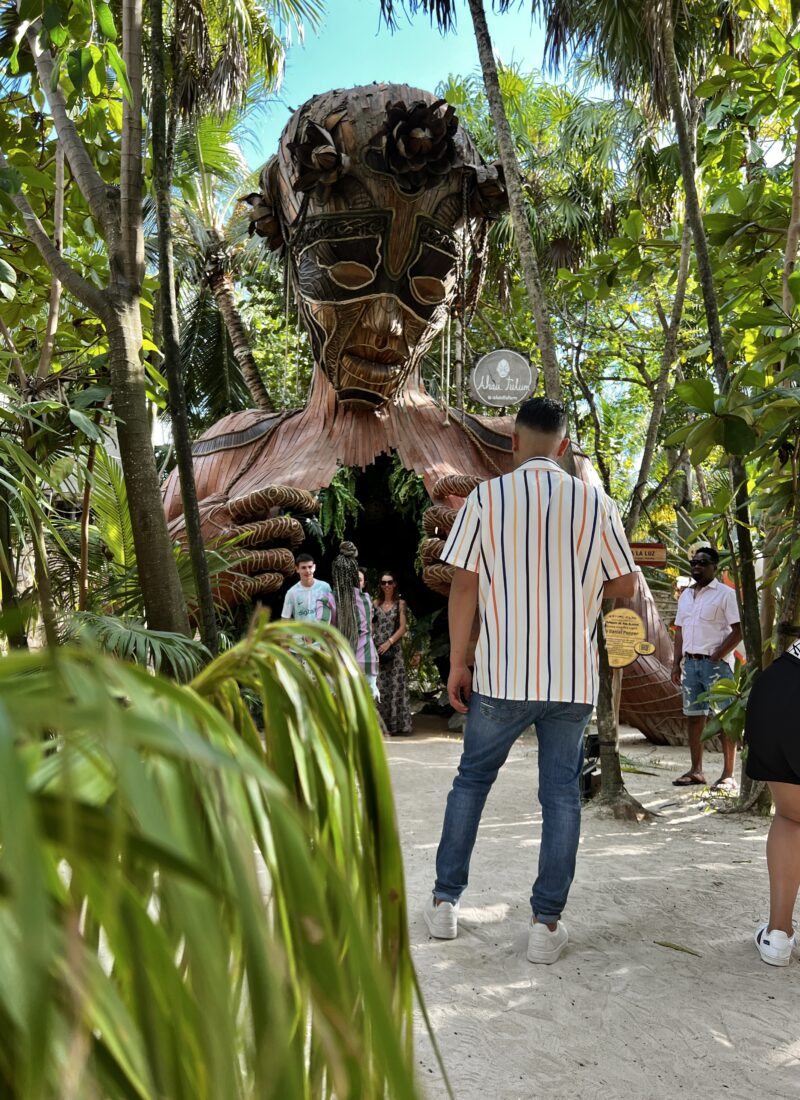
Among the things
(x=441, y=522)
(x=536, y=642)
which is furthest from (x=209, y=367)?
(x=536, y=642)

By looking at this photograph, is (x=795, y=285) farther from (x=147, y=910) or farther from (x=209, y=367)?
(x=209, y=367)

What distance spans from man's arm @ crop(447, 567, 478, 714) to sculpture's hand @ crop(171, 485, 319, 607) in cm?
433

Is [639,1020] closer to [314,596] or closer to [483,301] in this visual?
[314,596]

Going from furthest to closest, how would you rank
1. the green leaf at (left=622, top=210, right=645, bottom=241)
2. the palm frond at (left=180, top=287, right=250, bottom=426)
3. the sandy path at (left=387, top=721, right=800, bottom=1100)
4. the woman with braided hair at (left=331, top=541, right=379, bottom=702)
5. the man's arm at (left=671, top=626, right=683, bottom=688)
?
the palm frond at (left=180, top=287, right=250, bottom=426)
the woman with braided hair at (left=331, top=541, right=379, bottom=702)
the man's arm at (left=671, top=626, right=683, bottom=688)
the green leaf at (left=622, top=210, right=645, bottom=241)
the sandy path at (left=387, top=721, right=800, bottom=1100)

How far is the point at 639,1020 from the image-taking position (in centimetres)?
241

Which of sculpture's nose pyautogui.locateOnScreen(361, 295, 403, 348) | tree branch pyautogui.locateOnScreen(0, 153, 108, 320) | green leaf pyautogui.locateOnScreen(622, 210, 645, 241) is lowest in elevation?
tree branch pyautogui.locateOnScreen(0, 153, 108, 320)

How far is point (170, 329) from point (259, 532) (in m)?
3.71

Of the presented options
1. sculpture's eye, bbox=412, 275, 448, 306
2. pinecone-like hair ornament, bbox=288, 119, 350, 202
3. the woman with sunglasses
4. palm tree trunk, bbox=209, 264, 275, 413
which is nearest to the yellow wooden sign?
sculpture's eye, bbox=412, 275, 448, 306

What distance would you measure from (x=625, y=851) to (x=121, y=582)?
8.23 ft

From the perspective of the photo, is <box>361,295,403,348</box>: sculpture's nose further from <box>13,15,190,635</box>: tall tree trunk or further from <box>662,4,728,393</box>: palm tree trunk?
<box>13,15,190,635</box>: tall tree trunk

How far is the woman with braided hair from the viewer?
7871mm

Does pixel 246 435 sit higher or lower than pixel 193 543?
higher

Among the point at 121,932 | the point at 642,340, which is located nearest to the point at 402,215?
the point at 121,932

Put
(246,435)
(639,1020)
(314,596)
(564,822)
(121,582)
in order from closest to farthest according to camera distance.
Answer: (639,1020)
(564,822)
(121,582)
(314,596)
(246,435)
